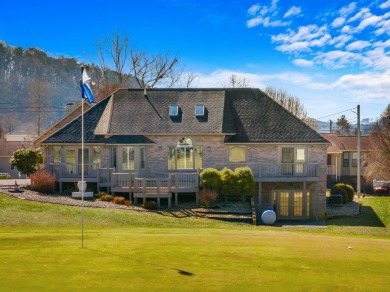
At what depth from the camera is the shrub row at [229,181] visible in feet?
98.7

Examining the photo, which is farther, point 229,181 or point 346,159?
point 346,159

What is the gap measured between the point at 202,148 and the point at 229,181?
4.67 meters

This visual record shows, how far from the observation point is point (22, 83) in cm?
18350

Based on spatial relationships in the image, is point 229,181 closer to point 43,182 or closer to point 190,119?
point 190,119

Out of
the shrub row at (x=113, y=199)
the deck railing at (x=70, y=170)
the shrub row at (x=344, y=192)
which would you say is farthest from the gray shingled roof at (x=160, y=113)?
the shrub row at (x=344, y=192)

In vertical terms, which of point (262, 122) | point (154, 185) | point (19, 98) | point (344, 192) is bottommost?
point (344, 192)

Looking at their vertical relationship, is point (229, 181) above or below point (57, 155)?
below

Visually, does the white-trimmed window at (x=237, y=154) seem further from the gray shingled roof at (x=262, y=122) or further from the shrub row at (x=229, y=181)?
the shrub row at (x=229, y=181)

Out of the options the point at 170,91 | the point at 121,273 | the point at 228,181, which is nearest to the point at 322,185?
the point at 228,181

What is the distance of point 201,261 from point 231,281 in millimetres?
1889

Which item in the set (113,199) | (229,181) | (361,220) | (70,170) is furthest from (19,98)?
(361,220)

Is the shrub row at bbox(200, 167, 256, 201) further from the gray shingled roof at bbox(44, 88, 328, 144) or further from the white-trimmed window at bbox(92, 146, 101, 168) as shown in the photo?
the white-trimmed window at bbox(92, 146, 101, 168)

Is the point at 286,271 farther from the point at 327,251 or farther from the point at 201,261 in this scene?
the point at 327,251

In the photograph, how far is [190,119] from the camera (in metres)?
35.0
